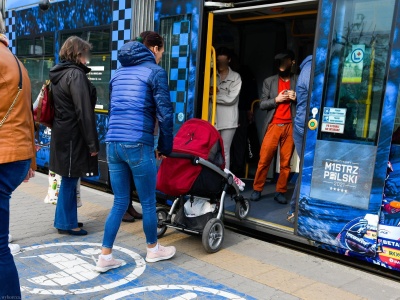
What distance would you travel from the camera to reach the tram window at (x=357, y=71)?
11.1ft

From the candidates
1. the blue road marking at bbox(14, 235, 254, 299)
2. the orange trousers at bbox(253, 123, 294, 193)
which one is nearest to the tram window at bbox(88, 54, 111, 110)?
the orange trousers at bbox(253, 123, 294, 193)

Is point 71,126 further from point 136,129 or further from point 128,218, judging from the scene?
point 128,218

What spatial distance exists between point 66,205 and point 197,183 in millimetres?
1344

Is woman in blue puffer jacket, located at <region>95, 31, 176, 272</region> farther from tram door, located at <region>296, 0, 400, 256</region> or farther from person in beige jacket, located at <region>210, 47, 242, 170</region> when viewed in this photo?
person in beige jacket, located at <region>210, 47, 242, 170</region>

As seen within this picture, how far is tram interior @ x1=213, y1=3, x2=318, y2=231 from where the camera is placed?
6016 millimetres

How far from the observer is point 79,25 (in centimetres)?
614

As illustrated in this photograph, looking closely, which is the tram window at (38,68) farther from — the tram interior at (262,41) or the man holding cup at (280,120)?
the man holding cup at (280,120)

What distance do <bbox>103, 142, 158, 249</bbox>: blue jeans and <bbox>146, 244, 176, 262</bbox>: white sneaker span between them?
213 mm

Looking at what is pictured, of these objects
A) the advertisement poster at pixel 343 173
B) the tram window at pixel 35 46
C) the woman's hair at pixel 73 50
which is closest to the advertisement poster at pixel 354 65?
the advertisement poster at pixel 343 173

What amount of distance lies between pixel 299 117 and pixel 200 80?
47.4 inches

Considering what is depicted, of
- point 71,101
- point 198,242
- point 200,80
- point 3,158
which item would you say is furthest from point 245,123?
point 3,158

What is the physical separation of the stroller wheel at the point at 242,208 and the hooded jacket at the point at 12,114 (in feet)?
7.95

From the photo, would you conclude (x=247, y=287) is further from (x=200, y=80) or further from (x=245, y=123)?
(x=245, y=123)

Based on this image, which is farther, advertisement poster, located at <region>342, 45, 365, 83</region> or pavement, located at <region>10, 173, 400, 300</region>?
advertisement poster, located at <region>342, 45, 365, 83</region>
